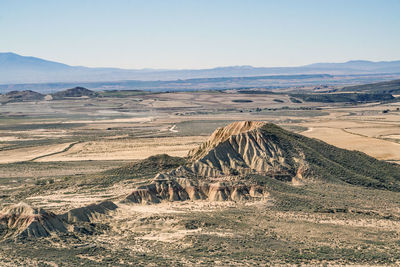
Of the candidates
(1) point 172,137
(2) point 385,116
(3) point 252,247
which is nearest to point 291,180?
(3) point 252,247

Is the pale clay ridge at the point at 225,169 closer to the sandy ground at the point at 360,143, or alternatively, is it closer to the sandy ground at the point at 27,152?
the sandy ground at the point at 360,143

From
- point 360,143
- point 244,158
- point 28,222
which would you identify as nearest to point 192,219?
point 28,222

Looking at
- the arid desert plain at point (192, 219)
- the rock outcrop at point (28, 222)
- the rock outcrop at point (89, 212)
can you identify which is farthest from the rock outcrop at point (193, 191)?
the rock outcrop at point (28, 222)

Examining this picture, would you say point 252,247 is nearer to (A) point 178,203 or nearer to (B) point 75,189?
(A) point 178,203

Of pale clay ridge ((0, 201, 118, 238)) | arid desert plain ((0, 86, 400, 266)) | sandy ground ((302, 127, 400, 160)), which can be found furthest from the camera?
sandy ground ((302, 127, 400, 160))

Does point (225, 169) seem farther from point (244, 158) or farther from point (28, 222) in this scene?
point (28, 222)

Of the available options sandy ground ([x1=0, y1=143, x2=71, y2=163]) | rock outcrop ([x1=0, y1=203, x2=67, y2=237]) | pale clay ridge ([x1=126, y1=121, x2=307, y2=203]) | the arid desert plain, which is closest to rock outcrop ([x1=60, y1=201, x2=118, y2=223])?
the arid desert plain

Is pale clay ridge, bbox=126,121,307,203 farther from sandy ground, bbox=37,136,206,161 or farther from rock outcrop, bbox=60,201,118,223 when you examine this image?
sandy ground, bbox=37,136,206,161

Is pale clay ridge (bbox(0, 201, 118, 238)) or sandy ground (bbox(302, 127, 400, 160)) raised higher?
pale clay ridge (bbox(0, 201, 118, 238))
